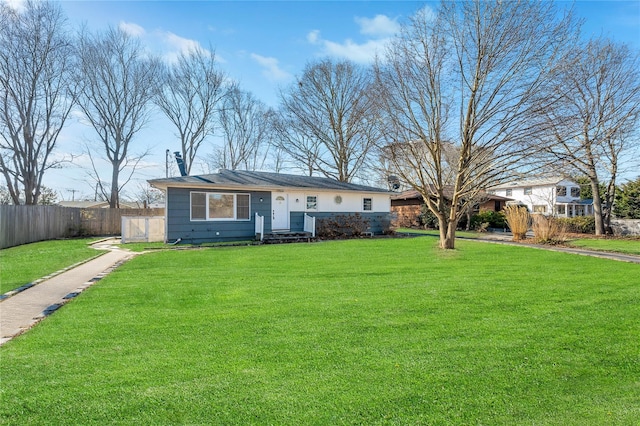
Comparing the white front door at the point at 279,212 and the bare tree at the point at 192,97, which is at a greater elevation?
the bare tree at the point at 192,97

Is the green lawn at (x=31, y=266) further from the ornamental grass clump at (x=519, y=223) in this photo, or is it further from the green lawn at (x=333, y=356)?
the ornamental grass clump at (x=519, y=223)

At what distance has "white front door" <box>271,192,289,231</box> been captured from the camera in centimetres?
1612

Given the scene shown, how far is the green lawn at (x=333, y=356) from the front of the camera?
7.48 feet

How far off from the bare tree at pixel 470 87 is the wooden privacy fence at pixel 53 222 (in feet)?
45.3

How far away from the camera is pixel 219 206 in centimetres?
1496

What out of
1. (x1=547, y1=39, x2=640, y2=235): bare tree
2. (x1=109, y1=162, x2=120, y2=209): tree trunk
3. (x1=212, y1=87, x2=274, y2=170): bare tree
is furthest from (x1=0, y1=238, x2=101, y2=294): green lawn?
(x1=212, y1=87, x2=274, y2=170): bare tree

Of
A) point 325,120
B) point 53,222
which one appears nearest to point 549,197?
point 325,120

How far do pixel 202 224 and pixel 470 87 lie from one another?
10.7 metres

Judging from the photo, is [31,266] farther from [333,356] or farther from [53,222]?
[53,222]

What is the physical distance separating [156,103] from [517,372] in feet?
88.5

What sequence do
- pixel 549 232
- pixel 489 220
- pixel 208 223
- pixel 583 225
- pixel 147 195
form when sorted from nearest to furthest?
pixel 549 232 → pixel 208 223 → pixel 583 225 → pixel 489 220 → pixel 147 195

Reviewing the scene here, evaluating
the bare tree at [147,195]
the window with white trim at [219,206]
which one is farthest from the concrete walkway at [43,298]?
the bare tree at [147,195]

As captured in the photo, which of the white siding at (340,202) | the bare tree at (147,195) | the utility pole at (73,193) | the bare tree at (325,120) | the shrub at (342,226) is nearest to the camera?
the white siding at (340,202)

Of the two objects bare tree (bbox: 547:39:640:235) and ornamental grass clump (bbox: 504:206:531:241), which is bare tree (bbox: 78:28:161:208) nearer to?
ornamental grass clump (bbox: 504:206:531:241)
